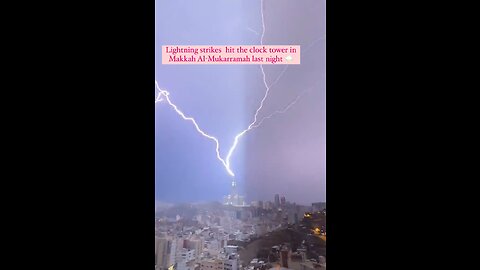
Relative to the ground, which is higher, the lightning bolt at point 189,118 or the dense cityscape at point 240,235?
the lightning bolt at point 189,118

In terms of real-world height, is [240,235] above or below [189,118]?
below

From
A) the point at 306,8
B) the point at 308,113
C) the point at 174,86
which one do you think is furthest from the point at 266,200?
the point at 306,8

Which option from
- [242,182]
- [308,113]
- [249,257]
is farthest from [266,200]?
[308,113]

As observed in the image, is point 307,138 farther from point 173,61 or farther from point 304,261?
point 173,61

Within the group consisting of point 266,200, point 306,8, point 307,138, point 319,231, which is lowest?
point 319,231

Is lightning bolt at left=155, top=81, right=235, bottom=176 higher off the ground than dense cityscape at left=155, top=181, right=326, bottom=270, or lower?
higher

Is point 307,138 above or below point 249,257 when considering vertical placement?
above

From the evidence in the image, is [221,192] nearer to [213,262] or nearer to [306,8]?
[213,262]
